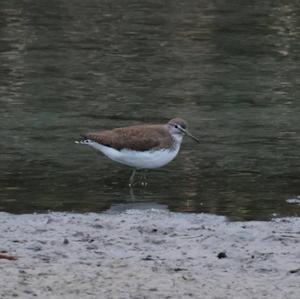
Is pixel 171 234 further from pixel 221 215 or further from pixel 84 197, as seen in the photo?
pixel 84 197

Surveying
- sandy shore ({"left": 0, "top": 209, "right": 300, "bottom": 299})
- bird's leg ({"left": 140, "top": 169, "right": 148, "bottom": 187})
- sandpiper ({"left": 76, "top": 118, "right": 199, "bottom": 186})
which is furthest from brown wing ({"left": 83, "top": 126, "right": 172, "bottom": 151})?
sandy shore ({"left": 0, "top": 209, "right": 300, "bottom": 299})

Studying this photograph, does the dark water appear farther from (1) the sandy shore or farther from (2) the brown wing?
(1) the sandy shore

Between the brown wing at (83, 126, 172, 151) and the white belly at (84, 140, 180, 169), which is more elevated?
the brown wing at (83, 126, 172, 151)

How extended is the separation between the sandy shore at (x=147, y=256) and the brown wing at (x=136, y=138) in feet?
4.64

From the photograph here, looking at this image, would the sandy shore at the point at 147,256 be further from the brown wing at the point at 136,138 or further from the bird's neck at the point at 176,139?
the bird's neck at the point at 176,139

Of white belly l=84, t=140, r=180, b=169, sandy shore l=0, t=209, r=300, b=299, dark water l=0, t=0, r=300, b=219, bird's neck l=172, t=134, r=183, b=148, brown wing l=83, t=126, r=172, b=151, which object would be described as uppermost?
sandy shore l=0, t=209, r=300, b=299

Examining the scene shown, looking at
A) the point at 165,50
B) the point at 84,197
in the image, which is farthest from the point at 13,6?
the point at 84,197

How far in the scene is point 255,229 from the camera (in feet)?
31.7

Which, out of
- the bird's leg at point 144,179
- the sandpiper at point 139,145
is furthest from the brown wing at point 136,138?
the bird's leg at point 144,179

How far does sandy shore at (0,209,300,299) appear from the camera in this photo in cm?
743

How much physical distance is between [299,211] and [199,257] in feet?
7.75

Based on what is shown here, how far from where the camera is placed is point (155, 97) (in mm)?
16312

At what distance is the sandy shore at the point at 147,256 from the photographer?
7434mm

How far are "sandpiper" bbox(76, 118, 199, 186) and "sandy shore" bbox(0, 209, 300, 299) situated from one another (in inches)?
52.9
